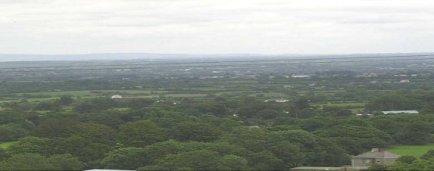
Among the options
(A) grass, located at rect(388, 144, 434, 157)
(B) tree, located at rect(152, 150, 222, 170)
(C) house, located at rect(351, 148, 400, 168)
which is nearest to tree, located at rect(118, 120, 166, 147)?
(B) tree, located at rect(152, 150, 222, 170)

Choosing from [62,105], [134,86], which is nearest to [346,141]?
[62,105]

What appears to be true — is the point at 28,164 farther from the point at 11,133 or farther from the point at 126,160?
the point at 11,133

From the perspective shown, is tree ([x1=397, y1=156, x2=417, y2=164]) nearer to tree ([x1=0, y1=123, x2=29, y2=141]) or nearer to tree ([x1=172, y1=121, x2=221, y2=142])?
tree ([x1=172, y1=121, x2=221, y2=142])

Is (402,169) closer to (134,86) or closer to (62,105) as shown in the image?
(62,105)

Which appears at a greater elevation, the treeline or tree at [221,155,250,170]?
tree at [221,155,250,170]

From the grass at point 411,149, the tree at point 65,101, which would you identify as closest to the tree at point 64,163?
the grass at point 411,149

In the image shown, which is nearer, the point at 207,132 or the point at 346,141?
the point at 346,141

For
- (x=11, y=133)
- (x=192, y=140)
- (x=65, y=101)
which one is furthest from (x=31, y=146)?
(x=65, y=101)
